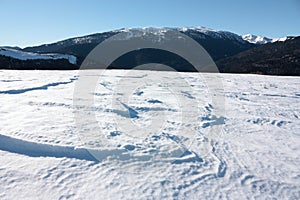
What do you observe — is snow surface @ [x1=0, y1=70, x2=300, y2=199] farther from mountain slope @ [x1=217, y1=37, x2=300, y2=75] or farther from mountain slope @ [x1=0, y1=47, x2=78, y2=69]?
mountain slope @ [x1=217, y1=37, x2=300, y2=75]

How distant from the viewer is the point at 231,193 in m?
2.16

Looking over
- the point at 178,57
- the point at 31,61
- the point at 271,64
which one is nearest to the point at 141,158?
the point at 31,61

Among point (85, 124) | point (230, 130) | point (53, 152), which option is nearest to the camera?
point (53, 152)

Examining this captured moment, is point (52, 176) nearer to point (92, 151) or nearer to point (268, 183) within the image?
point (92, 151)

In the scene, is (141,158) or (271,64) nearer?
(141,158)

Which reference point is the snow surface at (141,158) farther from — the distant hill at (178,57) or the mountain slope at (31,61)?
the distant hill at (178,57)

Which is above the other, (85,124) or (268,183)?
(85,124)

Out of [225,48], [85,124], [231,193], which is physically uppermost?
[225,48]

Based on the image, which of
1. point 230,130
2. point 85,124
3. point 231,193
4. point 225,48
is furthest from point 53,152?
point 225,48

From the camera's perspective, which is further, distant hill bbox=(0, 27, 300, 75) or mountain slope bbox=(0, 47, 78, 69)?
distant hill bbox=(0, 27, 300, 75)

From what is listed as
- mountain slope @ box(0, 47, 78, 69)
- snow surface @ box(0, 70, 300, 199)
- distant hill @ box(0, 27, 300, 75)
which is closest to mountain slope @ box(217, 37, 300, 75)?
distant hill @ box(0, 27, 300, 75)

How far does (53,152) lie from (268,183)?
2139 millimetres

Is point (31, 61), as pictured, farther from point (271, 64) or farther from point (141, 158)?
point (271, 64)

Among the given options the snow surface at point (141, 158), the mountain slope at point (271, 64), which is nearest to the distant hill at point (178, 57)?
the mountain slope at point (271, 64)
